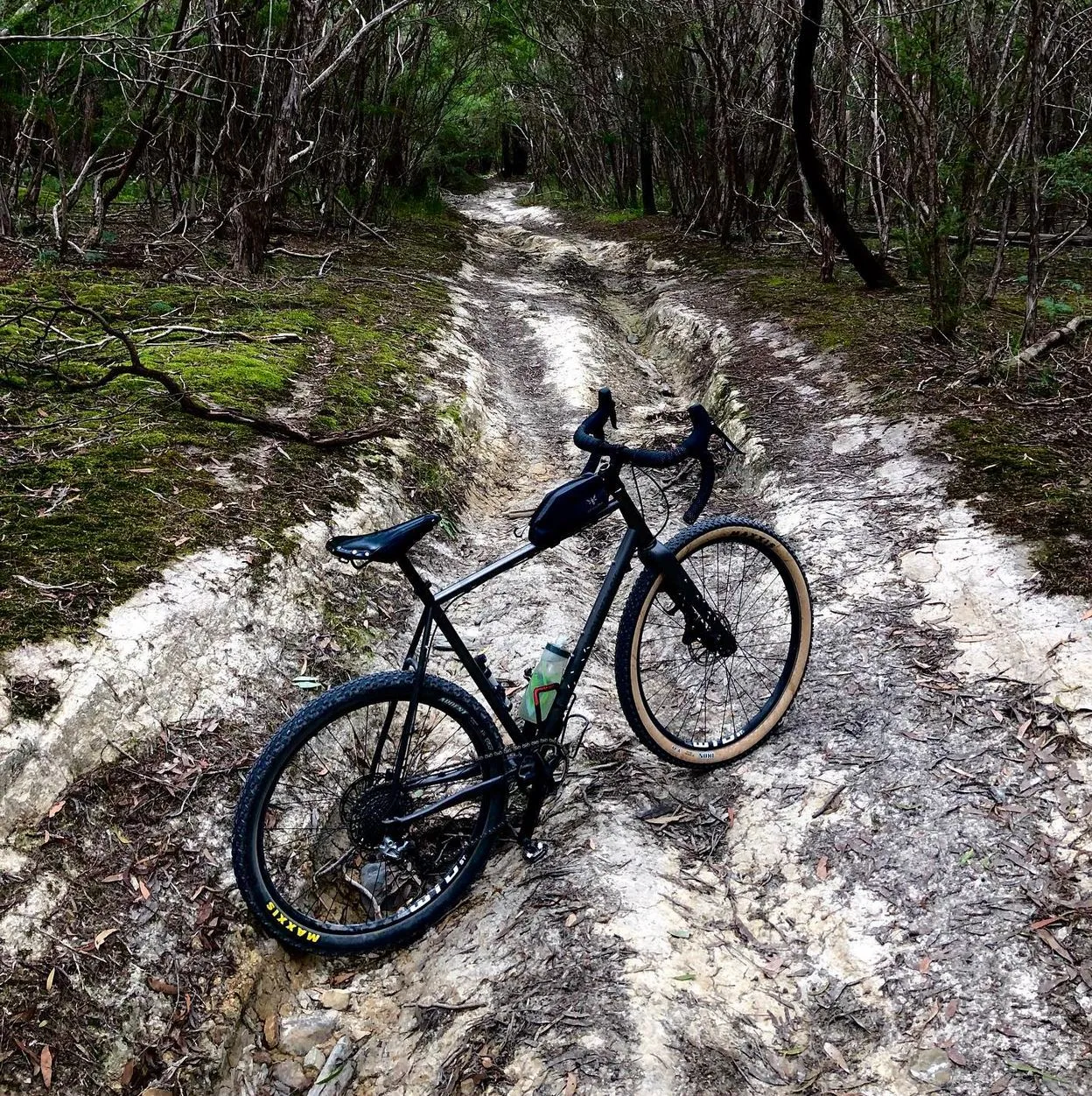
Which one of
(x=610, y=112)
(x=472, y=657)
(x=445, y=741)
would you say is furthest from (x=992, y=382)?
(x=610, y=112)

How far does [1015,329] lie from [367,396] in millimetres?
5732

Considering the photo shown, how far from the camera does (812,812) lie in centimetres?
319

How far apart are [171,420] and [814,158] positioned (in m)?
7.20

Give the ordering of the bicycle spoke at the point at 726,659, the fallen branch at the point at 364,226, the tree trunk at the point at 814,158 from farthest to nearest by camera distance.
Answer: the fallen branch at the point at 364,226 → the tree trunk at the point at 814,158 → the bicycle spoke at the point at 726,659

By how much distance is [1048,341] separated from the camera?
6074mm

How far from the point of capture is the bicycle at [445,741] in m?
2.63

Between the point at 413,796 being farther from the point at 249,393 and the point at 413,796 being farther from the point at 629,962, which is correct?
the point at 249,393

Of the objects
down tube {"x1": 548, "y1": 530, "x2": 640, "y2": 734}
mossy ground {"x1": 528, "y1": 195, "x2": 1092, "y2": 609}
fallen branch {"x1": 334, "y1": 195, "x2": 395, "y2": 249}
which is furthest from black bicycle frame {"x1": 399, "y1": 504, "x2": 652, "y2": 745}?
fallen branch {"x1": 334, "y1": 195, "x2": 395, "y2": 249}

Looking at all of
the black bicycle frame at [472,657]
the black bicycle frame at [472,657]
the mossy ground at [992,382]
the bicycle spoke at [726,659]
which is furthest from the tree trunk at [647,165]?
the black bicycle frame at [472,657]

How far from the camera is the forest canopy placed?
665 centimetres

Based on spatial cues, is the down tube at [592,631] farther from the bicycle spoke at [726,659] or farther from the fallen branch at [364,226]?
the fallen branch at [364,226]

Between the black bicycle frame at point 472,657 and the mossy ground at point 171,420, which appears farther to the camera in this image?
the mossy ground at point 171,420

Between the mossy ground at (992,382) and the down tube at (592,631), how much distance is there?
206 cm

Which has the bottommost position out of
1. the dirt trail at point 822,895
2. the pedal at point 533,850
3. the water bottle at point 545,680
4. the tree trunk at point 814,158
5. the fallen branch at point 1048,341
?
the pedal at point 533,850
